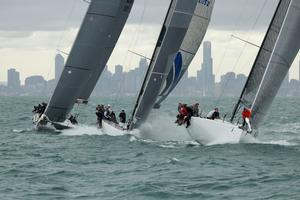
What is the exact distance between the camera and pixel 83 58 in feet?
92.0

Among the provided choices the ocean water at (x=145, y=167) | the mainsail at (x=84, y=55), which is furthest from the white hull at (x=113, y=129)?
the mainsail at (x=84, y=55)

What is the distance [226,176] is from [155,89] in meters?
9.91

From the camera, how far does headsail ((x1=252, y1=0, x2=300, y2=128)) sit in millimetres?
22406

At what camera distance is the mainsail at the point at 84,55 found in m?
27.9

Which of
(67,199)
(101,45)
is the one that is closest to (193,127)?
(101,45)

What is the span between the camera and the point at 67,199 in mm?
14328

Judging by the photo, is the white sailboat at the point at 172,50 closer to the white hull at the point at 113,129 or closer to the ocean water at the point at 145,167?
the white hull at the point at 113,129

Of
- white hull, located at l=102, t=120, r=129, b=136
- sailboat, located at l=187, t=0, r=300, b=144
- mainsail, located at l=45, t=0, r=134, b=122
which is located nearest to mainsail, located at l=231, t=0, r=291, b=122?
sailboat, located at l=187, t=0, r=300, b=144

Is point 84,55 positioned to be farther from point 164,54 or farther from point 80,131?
point 164,54

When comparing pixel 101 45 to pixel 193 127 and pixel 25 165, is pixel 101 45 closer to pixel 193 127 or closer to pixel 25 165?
pixel 193 127

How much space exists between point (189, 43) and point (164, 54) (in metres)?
1.38

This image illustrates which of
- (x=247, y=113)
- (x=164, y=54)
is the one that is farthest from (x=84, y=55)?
(x=247, y=113)

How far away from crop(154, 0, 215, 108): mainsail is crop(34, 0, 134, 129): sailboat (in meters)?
3.18

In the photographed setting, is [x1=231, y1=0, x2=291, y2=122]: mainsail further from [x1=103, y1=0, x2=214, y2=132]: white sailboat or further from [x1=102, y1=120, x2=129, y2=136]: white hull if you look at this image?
[x1=102, y1=120, x2=129, y2=136]: white hull
